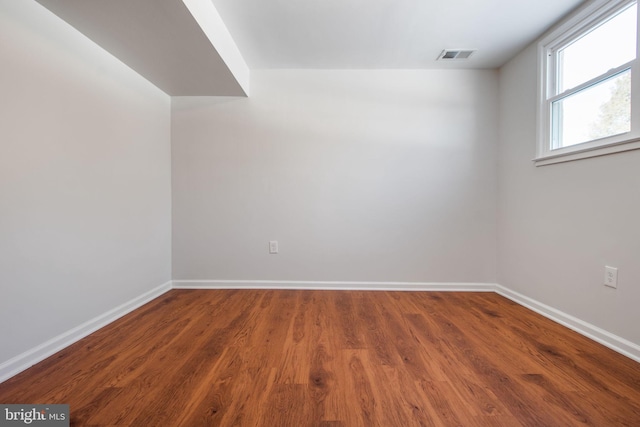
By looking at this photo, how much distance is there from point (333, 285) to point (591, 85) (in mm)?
2515

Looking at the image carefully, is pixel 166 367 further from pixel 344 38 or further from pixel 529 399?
pixel 344 38

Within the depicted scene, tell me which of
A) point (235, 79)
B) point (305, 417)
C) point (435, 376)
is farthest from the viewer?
point (235, 79)

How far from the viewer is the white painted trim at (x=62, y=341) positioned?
1.31 meters

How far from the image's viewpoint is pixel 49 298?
1507mm

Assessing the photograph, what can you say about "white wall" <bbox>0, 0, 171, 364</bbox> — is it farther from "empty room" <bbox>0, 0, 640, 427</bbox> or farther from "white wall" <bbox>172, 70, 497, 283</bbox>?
"white wall" <bbox>172, 70, 497, 283</bbox>

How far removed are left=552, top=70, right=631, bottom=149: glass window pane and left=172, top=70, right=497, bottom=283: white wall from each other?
623 mm

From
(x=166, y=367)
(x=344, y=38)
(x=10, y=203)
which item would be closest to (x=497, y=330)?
(x=166, y=367)

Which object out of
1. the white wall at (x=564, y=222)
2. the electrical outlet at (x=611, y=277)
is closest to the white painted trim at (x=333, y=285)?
the white wall at (x=564, y=222)

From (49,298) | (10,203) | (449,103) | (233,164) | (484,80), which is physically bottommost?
(49,298)

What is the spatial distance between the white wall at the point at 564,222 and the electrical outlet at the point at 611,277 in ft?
0.08

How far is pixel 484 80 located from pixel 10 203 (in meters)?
3.71

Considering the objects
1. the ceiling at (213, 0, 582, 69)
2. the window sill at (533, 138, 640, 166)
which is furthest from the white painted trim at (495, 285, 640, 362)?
the ceiling at (213, 0, 582, 69)

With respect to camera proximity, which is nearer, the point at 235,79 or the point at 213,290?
the point at 235,79

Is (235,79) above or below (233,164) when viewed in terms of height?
above
